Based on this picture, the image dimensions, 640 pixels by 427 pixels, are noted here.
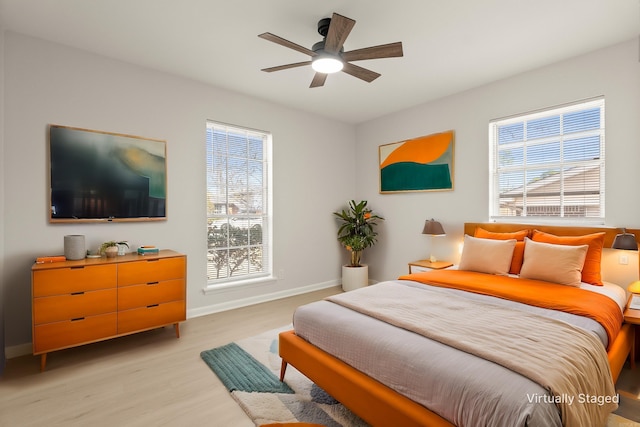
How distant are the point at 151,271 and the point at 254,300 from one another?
5.41 ft

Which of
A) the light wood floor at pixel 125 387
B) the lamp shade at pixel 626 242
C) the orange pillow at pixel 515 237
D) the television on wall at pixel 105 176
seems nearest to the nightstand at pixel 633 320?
the lamp shade at pixel 626 242

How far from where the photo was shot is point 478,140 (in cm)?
402

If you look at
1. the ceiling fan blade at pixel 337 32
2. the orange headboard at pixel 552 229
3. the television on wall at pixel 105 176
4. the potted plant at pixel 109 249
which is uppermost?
the ceiling fan blade at pixel 337 32

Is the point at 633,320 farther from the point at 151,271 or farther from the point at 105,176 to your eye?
the point at 105,176

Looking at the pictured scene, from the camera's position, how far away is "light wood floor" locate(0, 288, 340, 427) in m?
2.00

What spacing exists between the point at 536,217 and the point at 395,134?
231 cm

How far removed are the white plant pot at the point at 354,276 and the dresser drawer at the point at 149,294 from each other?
2598mm

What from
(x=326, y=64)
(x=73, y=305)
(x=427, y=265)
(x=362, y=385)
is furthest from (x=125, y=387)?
(x=427, y=265)

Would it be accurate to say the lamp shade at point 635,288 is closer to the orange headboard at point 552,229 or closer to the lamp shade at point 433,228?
the orange headboard at point 552,229

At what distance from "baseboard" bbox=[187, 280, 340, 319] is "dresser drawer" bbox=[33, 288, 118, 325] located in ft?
3.61

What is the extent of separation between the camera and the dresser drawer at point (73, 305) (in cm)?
249

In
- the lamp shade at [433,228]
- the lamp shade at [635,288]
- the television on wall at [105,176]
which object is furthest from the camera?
the lamp shade at [433,228]

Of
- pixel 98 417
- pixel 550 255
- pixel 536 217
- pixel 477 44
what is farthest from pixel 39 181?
pixel 536 217

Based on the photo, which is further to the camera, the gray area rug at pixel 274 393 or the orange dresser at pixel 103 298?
the orange dresser at pixel 103 298
